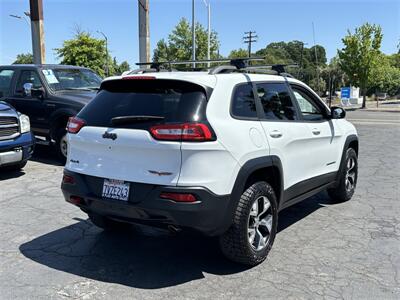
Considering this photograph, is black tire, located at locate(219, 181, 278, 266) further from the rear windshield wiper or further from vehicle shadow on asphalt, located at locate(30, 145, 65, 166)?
vehicle shadow on asphalt, located at locate(30, 145, 65, 166)

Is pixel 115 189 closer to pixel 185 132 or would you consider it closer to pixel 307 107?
pixel 185 132

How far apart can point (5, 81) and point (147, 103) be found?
720 centimetres

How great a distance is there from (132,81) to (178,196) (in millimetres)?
1234

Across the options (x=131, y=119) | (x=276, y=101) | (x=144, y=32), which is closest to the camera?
(x=131, y=119)

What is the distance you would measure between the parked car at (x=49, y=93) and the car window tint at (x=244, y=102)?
4965 millimetres

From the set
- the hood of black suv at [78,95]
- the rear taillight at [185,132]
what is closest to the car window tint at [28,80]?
the hood of black suv at [78,95]

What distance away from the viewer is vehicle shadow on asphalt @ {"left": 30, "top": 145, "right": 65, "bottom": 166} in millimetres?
8961

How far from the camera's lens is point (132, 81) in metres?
4.00

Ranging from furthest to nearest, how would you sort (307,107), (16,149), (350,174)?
(16,149) → (350,174) → (307,107)

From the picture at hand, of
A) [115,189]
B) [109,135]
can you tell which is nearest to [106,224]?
[115,189]

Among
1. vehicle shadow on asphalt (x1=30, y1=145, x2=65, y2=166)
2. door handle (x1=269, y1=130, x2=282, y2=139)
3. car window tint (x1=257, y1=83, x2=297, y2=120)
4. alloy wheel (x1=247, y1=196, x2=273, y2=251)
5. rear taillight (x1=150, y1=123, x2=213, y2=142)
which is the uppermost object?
car window tint (x1=257, y1=83, x2=297, y2=120)

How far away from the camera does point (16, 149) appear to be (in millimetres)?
7230

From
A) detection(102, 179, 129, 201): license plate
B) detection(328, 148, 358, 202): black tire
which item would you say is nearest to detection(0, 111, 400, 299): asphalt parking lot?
detection(328, 148, 358, 202): black tire

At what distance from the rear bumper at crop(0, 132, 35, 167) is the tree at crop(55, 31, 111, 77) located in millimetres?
42192
